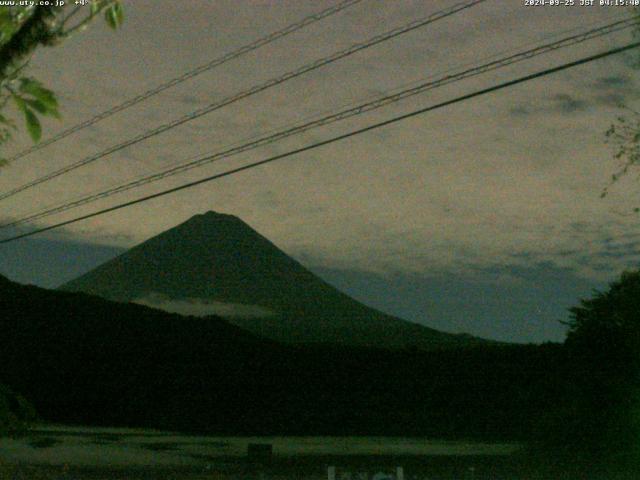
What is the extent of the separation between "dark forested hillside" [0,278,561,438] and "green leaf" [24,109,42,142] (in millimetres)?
28615

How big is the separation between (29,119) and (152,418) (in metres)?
41.2

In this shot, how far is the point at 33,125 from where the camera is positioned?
4.02 meters

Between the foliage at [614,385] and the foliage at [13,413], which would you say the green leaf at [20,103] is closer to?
the foliage at [13,413]

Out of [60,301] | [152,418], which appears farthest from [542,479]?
[60,301]

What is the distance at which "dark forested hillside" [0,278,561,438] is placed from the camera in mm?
37938

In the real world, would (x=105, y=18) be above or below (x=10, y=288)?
below

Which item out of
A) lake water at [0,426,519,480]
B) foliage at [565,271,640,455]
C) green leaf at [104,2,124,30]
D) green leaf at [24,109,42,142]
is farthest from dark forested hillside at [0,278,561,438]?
green leaf at [24,109,42,142]

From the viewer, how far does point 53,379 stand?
156ft

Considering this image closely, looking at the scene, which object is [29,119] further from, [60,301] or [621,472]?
[60,301]

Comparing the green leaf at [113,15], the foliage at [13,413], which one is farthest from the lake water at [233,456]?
the green leaf at [113,15]

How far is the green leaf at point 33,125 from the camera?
400 cm

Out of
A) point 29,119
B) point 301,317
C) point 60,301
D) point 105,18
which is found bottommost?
point 29,119

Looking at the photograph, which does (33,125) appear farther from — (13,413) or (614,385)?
(614,385)

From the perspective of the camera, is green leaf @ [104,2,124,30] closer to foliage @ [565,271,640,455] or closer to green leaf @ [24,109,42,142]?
green leaf @ [24,109,42,142]
